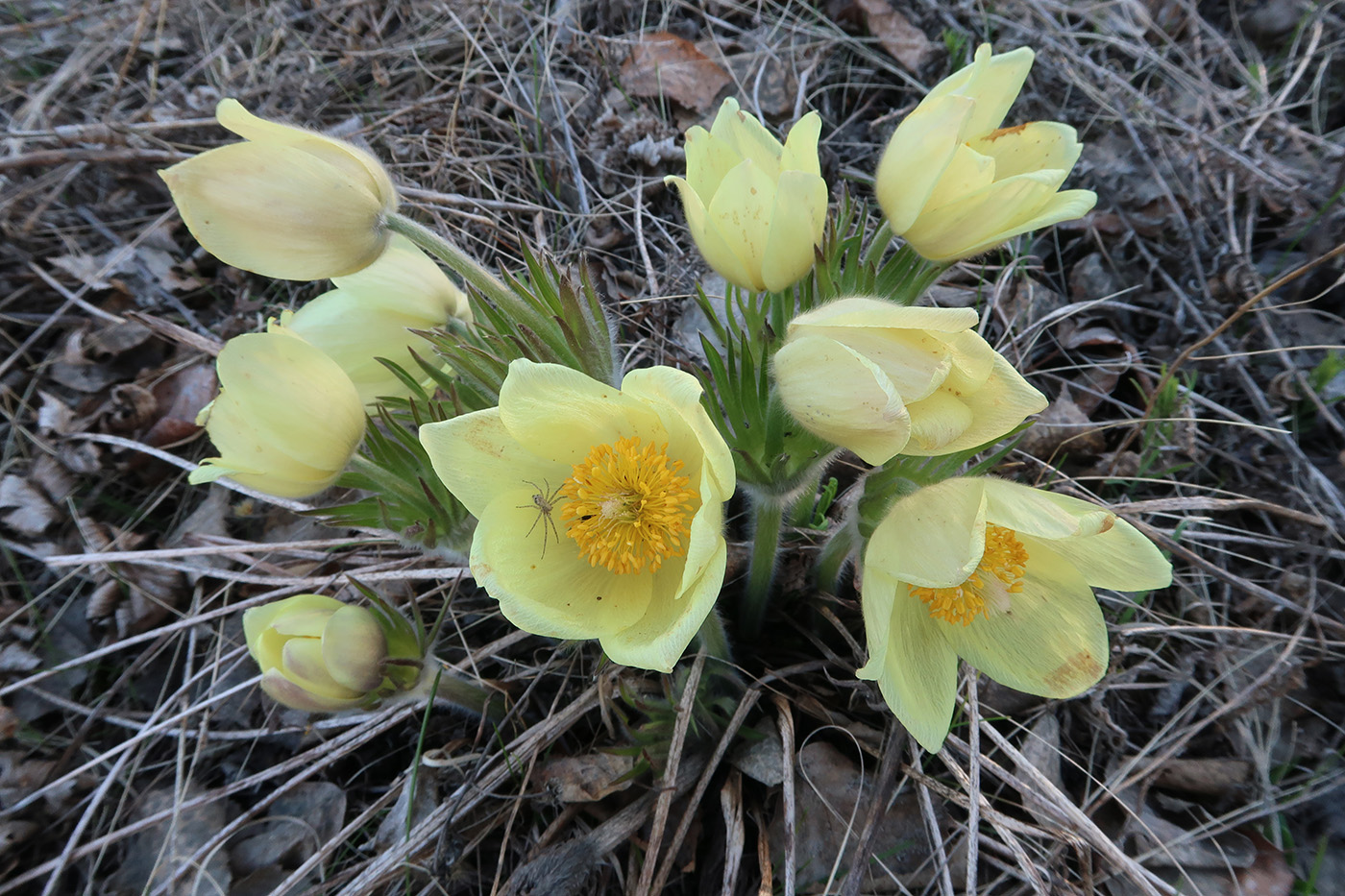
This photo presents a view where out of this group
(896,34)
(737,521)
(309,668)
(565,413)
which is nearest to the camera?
(565,413)

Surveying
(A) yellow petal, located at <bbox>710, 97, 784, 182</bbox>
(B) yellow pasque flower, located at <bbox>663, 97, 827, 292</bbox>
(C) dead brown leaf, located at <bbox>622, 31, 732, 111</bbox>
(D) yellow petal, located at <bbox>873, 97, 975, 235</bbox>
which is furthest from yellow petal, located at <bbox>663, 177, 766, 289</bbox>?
(C) dead brown leaf, located at <bbox>622, 31, 732, 111</bbox>

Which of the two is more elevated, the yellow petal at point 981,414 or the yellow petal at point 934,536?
the yellow petal at point 981,414

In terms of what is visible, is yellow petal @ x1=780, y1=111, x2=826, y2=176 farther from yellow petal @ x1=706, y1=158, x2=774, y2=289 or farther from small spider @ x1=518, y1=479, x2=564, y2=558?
small spider @ x1=518, y1=479, x2=564, y2=558

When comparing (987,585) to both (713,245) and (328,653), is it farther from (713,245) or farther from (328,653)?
(328,653)

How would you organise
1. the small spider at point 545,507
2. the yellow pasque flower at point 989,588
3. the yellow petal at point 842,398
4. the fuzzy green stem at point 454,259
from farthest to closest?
the fuzzy green stem at point 454,259, the small spider at point 545,507, the yellow pasque flower at point 989,588, the yellow petal at point 842,398

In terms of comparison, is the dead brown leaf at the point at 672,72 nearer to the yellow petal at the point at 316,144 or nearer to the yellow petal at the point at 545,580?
the yellow petal at the point at 316,144

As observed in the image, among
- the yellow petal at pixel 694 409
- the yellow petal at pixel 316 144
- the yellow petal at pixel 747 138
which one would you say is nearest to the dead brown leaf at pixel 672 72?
the yellow petal at pixel 747 138

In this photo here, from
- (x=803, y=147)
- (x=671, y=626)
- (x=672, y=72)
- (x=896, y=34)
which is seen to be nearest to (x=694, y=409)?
(x=671, y=626)
